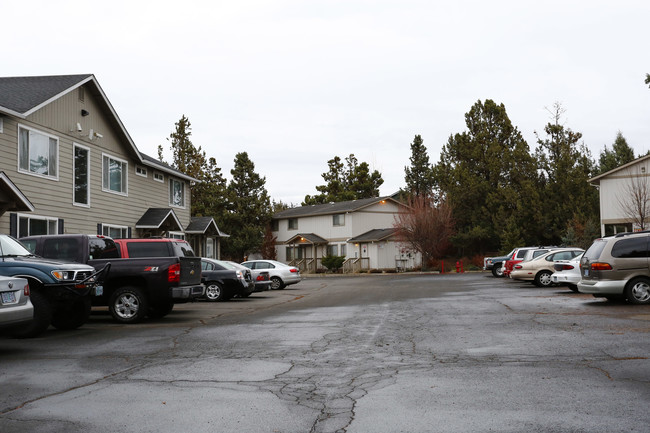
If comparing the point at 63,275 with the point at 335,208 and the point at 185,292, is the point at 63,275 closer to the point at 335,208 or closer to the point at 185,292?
the point at 185,292

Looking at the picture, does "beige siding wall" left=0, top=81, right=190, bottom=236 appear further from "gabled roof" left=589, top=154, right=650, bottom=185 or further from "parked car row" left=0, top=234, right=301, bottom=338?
"gabled roof" left=589, top=154, right=650, bottom=185

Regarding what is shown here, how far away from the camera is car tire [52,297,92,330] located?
13.2m

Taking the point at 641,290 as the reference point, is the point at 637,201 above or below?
above

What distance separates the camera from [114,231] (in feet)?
89.2

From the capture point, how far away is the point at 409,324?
13195 mm

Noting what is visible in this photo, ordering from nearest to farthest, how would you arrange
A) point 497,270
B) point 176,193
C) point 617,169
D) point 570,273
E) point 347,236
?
point 570,273 < point 176,193 < point 497,270 < point 617,169 < point 347,236

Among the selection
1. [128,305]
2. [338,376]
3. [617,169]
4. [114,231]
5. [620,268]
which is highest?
[617,169]

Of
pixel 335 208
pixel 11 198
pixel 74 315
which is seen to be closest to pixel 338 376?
pixel 74 315

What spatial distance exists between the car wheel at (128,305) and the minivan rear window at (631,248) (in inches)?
457

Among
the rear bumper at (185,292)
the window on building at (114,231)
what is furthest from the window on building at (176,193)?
the rear bumper at (185,292)

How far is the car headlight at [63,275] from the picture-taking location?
1166cm

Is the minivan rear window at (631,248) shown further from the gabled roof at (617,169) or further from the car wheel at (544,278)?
the gabled roof at (617,169)

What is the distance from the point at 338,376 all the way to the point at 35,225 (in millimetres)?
17384

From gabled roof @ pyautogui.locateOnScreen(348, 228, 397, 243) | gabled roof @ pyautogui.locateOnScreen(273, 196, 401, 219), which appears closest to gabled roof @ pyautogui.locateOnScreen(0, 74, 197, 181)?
gabled roof @ pyautogui.locateOnScreen(348, 228, 397, 243)
